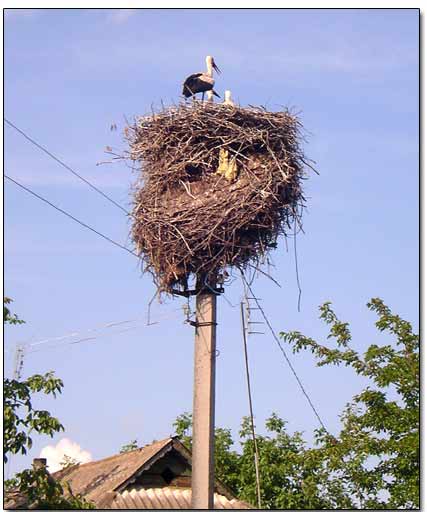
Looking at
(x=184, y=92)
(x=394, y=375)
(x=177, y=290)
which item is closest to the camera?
(x=177, y=290)

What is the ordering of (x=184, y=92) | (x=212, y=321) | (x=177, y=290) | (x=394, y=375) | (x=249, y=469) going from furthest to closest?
(x=249, y=469) < (x=184, y=92) < (x=394, y=375) < (x=177, y=290) < (x=212, y=321)

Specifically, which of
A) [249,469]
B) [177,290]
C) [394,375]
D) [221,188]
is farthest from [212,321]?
[249,469]

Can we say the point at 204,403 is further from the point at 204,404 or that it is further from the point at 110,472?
the point at 110,472

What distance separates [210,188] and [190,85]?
1.75 meters

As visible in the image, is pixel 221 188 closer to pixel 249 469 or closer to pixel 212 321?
pixel 212 321

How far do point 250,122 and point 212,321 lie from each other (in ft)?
7.73

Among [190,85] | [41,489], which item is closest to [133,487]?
[41,489]

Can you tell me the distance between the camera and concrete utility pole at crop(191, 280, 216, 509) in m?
8.78

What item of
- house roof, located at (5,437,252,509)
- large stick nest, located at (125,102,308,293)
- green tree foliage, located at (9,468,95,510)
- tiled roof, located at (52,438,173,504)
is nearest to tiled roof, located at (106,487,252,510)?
house roof, located at (5,437,252,509)

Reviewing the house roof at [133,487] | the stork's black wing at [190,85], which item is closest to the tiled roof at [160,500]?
the house roof at [133,487]

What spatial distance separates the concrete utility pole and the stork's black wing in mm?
2855

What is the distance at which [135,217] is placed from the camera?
10430mm

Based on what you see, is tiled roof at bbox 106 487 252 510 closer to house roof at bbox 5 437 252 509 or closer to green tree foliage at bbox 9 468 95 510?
house roof at bbox 5 437 252 509

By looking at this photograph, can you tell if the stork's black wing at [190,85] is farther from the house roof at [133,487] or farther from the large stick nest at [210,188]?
the house roof at [133,487]
